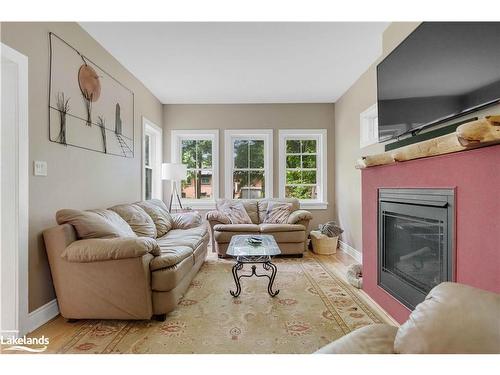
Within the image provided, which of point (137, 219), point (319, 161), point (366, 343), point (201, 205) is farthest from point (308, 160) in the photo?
point (366, 343)

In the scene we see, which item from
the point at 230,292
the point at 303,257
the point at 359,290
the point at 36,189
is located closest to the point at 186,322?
the point at 230,292

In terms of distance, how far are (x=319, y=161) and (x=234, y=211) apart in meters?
2.02

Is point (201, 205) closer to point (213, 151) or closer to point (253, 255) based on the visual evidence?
point (213, 151)

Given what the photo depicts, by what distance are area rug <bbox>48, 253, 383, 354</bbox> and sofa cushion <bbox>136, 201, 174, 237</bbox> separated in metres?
0.92

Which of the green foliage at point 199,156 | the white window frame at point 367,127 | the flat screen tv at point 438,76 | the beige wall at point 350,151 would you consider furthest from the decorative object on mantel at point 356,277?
the green foliage at point 199,156

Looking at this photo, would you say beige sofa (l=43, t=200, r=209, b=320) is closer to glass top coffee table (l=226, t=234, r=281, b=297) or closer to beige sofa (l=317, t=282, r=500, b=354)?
glass top coffee table (l=226, t=234, r=281, b=297)

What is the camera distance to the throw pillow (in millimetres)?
4547

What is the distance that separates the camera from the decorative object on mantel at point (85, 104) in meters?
2.35

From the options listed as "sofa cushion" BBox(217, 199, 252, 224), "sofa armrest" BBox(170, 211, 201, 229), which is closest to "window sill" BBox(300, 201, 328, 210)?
"sofa cushion" BBox(217, 199, 252, 224)

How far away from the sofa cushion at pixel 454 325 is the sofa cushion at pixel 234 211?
139 inches

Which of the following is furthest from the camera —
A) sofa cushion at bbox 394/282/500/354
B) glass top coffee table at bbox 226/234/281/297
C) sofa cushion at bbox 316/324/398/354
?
glass top coffee table at bbox 226/234/281/297

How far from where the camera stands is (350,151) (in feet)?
14.7

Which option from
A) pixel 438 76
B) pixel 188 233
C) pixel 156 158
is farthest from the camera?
pixel 156 158

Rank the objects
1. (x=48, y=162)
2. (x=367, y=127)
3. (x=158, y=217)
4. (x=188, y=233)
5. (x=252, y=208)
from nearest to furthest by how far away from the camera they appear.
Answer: (x=48, y=162) → (x=188, y=233) → (x=158, y=217) → (x=367, y=127) → (x=252, y=208)
